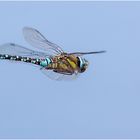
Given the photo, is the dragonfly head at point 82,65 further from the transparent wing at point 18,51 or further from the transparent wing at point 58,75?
the transparent wing at point 18,51

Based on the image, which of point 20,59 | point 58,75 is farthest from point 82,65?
point 20,59

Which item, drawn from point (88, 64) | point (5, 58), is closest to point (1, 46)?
point (5, 58)

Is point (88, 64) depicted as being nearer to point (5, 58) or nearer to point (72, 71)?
point (72, 71)


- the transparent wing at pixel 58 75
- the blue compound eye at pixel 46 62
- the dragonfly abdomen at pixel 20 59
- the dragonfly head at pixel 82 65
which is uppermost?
the dragonfly abdomen at pixel 20 59

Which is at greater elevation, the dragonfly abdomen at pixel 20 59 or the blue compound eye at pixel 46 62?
the dragonfly abdomen at pixel 20 59

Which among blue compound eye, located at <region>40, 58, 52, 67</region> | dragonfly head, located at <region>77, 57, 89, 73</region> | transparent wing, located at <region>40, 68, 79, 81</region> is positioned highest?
blue compound eye, located at <region>40, 58, 52, 67</region>

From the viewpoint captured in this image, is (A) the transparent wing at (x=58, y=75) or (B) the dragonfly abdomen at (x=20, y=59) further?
(B) the dragonfly abdomen at (x=20, y=59)

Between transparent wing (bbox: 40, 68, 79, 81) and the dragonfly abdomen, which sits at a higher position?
the dragonfly abdomen

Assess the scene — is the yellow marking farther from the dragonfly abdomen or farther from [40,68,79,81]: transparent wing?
the dragonfly abdomen
